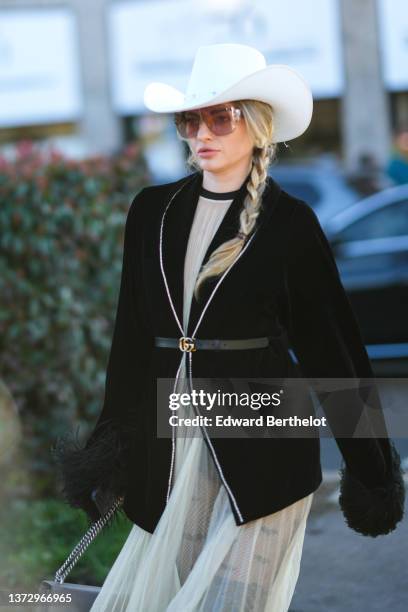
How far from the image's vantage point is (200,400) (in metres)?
2.89

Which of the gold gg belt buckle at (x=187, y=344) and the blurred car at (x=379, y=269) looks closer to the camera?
the gold gg belt buckle at (x=187, y=344)

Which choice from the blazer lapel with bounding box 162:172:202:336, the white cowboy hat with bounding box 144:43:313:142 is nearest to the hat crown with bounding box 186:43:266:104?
the white cowboy hat with bounding box 144:43:313:142

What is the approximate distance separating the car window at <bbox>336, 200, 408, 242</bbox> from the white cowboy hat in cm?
548

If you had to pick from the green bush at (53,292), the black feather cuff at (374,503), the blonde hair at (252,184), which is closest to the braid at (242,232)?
the blonde hair at (252,184)

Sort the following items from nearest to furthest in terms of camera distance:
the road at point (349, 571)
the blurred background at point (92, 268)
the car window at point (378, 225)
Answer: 1. the road at point (349, 571)
2. the blurred background at point (92, 268)
3. the car window at point (378, 225)

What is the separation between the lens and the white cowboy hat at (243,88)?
2.87 metres

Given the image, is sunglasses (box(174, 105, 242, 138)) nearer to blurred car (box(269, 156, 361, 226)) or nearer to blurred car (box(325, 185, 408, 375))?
blurred car (box(325, 185, 408, 375))

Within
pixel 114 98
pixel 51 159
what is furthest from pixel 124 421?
pixel 114 98

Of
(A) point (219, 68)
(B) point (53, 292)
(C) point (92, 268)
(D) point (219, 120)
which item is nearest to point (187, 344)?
(D) point (219, 120)

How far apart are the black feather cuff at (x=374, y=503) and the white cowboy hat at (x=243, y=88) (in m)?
0.93

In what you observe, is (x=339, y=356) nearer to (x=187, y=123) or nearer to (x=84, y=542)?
(x=187, y=123)

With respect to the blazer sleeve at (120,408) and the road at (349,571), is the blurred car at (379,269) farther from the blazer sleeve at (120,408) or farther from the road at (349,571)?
the blazer sleeve at (120,408)

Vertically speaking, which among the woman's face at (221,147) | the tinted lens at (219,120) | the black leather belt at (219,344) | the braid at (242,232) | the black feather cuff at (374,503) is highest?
the tinted lens at (219,120)

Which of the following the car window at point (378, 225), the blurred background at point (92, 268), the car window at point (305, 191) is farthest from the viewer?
the car window at point (305, 191)
